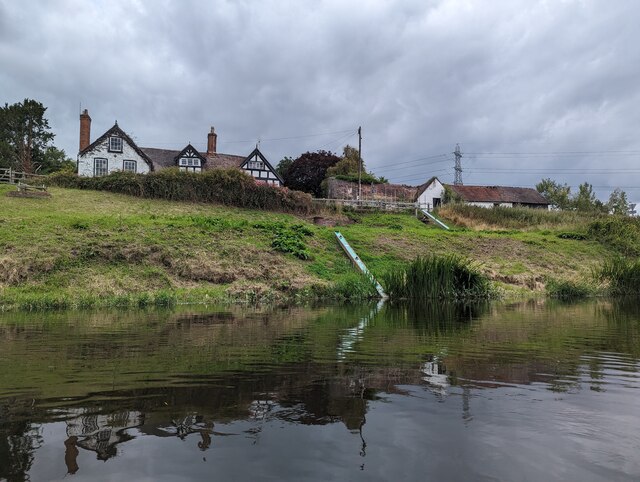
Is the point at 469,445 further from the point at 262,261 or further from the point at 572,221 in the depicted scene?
the point at 572,221

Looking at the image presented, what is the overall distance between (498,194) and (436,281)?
201 ft

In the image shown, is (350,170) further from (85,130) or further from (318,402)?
(318,402)

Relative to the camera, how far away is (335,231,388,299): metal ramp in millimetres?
21406

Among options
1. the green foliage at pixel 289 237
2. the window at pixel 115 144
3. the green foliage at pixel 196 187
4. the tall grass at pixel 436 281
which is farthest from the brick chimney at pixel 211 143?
the tall grass at pixel 436 281

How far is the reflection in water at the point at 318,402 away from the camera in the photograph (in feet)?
10.8

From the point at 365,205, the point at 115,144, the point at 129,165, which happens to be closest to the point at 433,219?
the point at 365,205

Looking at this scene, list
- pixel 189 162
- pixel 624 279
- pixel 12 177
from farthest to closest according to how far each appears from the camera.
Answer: pixel 189 162 < pixel 12 177 < pixel 624 279

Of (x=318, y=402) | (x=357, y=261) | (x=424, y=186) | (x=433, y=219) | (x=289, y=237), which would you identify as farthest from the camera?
(x=424, y=186)

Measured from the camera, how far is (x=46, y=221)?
24.0 meters

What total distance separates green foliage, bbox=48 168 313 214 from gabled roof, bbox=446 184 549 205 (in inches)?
1577

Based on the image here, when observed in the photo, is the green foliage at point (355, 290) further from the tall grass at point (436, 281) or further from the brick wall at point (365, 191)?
the brick wall at point (365, 191)

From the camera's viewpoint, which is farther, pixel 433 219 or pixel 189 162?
pixel 189 162

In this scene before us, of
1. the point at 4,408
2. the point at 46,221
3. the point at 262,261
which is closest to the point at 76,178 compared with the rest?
the point at 46,221

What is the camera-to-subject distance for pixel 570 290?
939 inches
